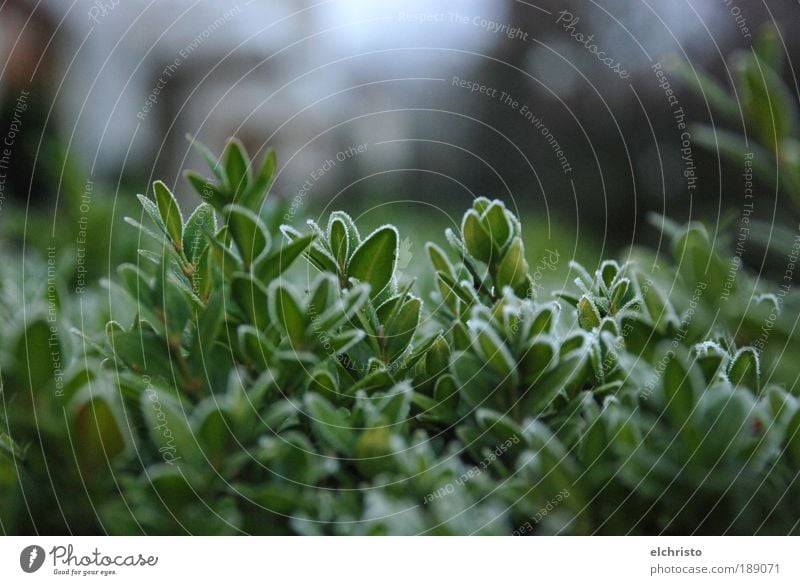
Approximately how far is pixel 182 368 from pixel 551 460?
8.5 inches

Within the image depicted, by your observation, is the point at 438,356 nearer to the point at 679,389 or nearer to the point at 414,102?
the point at 679,389

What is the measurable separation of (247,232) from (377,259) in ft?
0.28

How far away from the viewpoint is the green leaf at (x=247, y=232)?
1.39 feet

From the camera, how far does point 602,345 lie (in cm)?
48

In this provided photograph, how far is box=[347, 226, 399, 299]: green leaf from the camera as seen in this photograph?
46 centimetres

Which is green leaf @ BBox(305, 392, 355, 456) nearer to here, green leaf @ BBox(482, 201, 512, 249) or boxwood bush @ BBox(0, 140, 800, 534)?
boxwood bush @ BBox(0, 140, 800, 534)

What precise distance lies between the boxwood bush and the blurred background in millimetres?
766

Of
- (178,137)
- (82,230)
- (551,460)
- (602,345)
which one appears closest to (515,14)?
(178,137)

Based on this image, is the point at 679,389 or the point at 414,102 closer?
the point at 679,389

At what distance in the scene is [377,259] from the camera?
47cm

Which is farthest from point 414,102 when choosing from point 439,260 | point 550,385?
point 550,385

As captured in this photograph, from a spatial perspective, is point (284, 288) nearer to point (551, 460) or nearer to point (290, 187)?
point (551, 460)

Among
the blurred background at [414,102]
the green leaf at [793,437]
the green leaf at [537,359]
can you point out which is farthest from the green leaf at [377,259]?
the blurred background at [414,102]

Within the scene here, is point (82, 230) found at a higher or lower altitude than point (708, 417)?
higher
